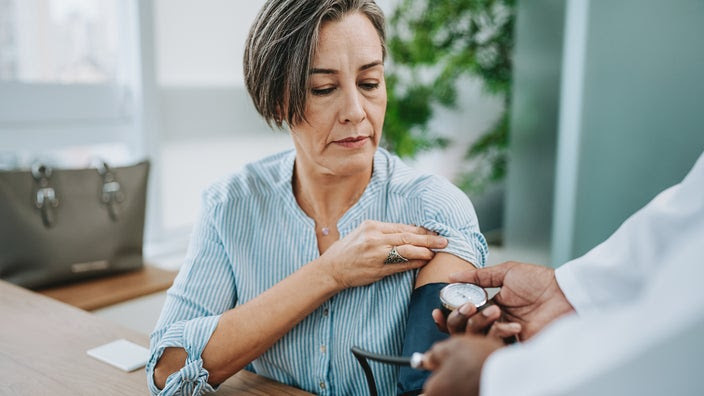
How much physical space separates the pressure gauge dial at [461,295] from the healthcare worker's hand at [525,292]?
0.05 m

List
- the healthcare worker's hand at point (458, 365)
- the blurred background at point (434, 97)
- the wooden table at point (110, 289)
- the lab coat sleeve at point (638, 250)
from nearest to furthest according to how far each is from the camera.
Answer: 1. the healthcare worker's hand at point (458, 365)
2. the lab coat sleeve at point (638, 250)
3. the wooden table at point (110, 289)
4. the blurred background at point (434, 97)

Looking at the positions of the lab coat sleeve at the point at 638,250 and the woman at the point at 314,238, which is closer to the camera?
the lab coat sleeve at the point at 638,250

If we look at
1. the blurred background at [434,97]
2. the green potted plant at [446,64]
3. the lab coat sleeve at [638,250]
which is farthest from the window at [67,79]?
the lab coat sleeve at [638,250]

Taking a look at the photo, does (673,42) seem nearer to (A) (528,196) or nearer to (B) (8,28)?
(A) (528,196)

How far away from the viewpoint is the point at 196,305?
1285 millimetres

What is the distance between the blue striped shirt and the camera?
1.23 metres

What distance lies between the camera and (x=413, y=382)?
102cm

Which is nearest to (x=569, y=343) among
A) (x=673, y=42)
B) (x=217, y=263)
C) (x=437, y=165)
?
(x=217, y=263)

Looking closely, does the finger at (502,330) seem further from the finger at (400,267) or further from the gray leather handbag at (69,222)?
the gray leather handbag at (69,222)

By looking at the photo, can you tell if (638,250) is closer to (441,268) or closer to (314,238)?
(441,268)

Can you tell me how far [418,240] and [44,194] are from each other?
58.4 inches

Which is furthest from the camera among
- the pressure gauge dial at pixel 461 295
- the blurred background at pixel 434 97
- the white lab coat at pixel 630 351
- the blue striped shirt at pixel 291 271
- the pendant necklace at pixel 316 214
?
the blurred background at pixel 434 97

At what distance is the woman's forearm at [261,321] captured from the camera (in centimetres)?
117

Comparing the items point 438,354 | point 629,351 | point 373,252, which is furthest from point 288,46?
point 629,351
